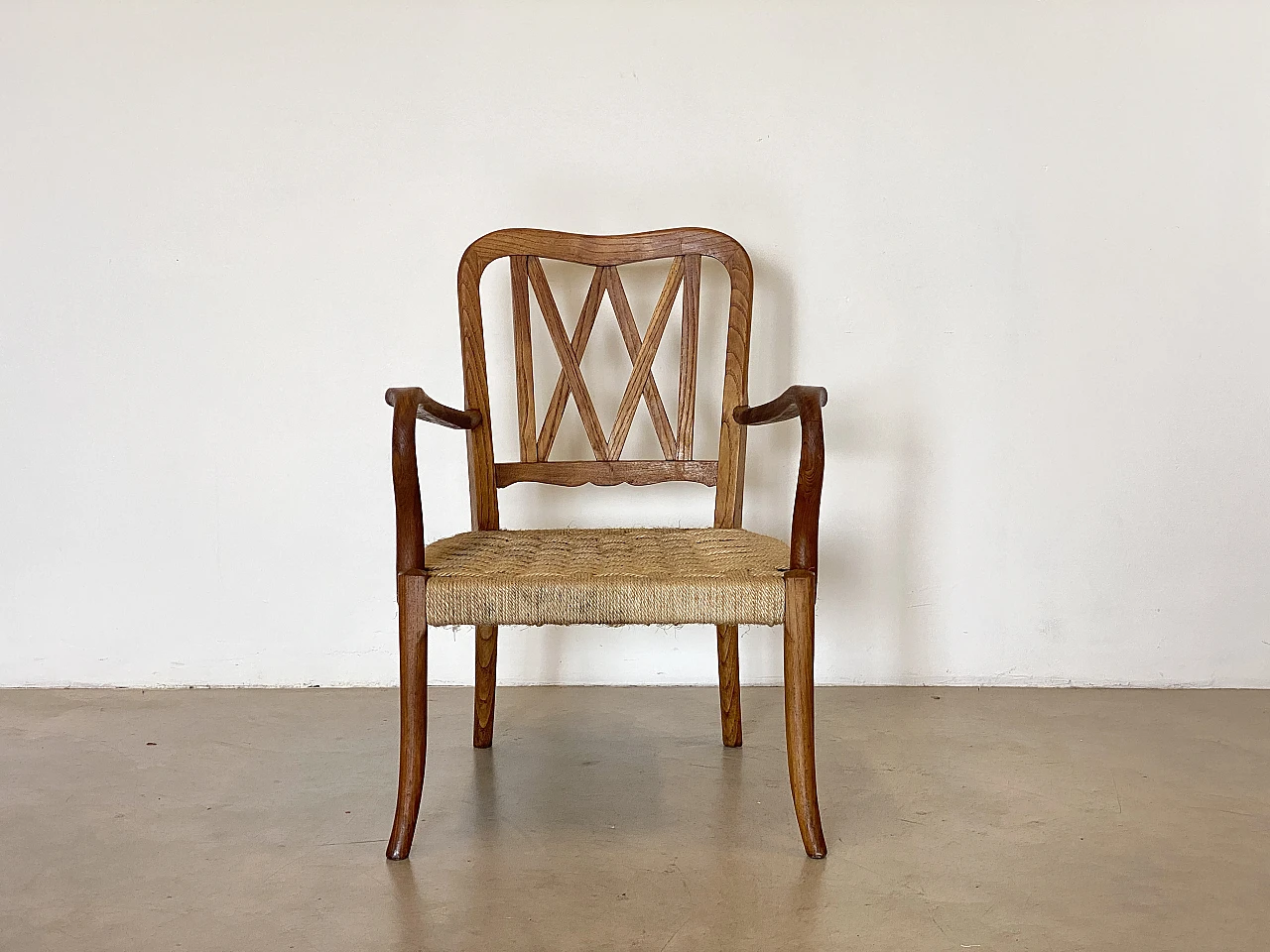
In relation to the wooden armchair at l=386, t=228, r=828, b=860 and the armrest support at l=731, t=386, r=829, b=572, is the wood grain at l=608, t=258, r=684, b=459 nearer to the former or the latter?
the wooden armchair at l=386, t=228, r=828, b=860

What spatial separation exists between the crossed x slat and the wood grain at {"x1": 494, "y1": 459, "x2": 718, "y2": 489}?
0.02 metres

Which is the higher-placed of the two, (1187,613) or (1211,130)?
(1211,130)

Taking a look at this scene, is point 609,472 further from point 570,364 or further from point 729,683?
point 729,683

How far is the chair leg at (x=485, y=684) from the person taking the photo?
1863 millimetres

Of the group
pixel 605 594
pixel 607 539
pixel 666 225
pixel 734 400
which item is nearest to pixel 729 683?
pixel 607 539

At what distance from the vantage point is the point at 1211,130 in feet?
7.43

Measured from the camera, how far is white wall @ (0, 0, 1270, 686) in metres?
2.26

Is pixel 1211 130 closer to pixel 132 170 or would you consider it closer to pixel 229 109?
pixel 229 109

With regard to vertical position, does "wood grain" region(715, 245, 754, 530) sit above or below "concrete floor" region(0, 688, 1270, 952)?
above

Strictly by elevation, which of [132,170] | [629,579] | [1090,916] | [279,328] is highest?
[132,170]

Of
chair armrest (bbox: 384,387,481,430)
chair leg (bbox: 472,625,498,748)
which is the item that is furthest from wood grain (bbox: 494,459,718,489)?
chair leg (bbox: 472,625,498,748)

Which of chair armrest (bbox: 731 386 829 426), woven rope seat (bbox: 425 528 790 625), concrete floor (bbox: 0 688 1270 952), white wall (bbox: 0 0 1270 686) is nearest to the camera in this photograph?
concrete floor (bbox: 0 688 1270 952)

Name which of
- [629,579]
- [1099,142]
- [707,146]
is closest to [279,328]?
[707,146]

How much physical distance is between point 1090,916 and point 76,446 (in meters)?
2.13
